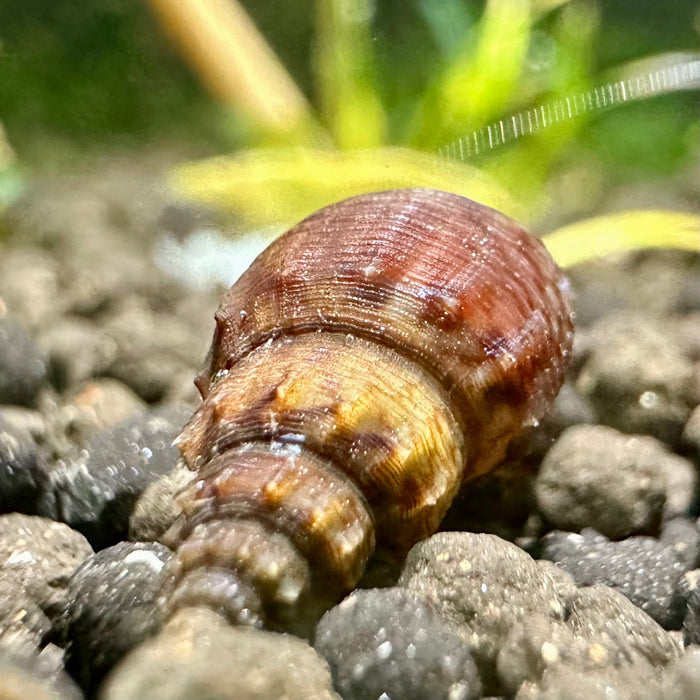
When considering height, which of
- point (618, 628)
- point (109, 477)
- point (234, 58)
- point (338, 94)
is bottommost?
point (618, 628)

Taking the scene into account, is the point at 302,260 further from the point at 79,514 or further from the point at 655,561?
the point at 655,561

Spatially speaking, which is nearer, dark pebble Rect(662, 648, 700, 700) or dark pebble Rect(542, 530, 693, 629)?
dark pebble Rect(662, 648, 700, 700)

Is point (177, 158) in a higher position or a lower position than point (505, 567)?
higher

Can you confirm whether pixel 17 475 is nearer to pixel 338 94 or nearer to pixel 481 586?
pixel 481 586

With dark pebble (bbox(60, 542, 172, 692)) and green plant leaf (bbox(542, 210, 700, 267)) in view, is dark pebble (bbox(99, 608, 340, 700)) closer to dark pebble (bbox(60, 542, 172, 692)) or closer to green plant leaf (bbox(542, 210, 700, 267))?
dark pebble (bbox(60, 542, 172, 692))

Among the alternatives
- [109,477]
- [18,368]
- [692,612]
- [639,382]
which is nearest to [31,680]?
[109,477]

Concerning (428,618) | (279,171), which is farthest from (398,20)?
(428,618)

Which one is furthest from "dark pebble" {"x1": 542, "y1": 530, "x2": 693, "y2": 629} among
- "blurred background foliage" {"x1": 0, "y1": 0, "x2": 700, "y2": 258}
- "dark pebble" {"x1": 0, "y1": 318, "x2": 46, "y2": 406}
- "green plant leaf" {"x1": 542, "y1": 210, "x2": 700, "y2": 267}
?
"blurred background foliage" {"x1": 0, "y1": 0, "x2": 700, "y2": 258}
